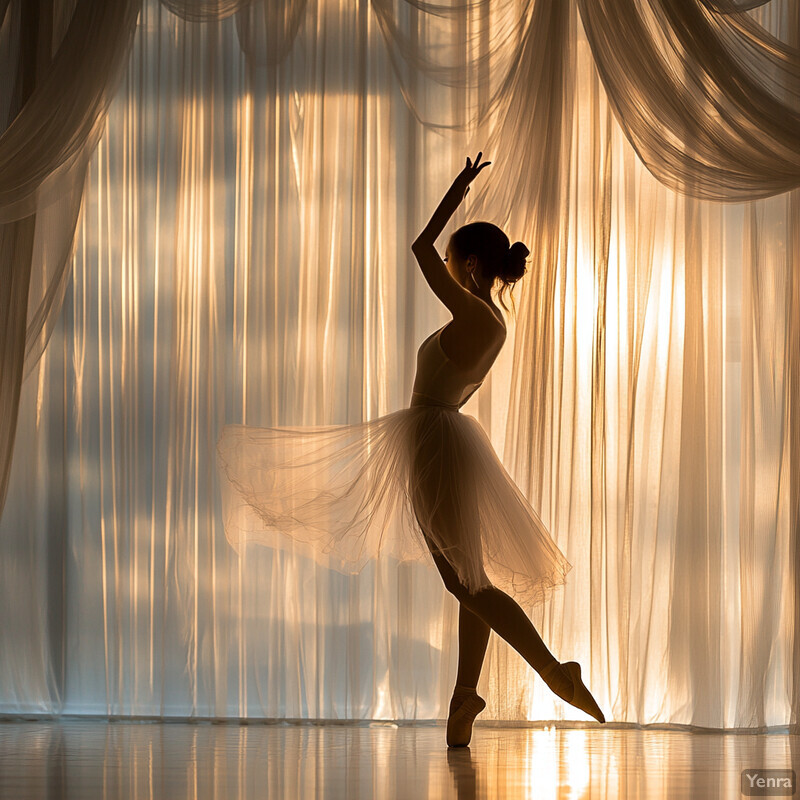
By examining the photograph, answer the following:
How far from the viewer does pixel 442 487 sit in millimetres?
2555

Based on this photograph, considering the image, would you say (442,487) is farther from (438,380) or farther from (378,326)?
(378,326)

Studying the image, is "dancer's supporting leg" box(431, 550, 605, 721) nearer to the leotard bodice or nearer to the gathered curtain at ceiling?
the leotard bodice

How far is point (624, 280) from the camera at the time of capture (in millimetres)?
3238

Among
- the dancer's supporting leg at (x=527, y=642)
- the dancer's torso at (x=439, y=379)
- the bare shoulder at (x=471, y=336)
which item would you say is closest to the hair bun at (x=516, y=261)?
the bare shoulder at (x=471, y=336)

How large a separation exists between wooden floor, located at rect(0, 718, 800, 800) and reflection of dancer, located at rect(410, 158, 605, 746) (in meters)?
0.21

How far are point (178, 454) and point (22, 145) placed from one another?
109 cm

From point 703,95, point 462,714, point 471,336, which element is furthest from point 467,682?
point 703,95

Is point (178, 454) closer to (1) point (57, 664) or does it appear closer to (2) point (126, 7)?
(1) point (57, 664)

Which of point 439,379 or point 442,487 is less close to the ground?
point 439,379

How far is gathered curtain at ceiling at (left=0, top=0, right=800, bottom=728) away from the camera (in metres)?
3.13

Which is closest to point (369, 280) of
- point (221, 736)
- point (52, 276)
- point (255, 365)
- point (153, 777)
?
point (255, 365)

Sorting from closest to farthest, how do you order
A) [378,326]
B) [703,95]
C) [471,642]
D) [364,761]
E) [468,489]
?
[364,761] → [468,489] → [471,642] → [703,95] → [378,326]

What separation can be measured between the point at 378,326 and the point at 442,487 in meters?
0.92

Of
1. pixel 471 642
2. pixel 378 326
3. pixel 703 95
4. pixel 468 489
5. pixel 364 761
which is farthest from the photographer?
pixel 378 326
